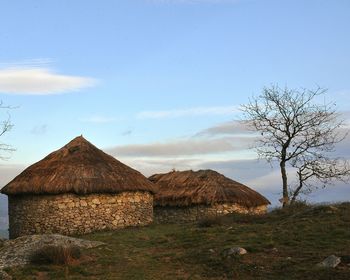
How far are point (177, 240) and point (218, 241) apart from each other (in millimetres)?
2064

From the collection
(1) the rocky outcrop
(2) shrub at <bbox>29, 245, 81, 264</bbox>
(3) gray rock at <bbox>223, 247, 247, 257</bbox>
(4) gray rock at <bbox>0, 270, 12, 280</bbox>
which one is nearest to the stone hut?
(1) the rocky outcrop

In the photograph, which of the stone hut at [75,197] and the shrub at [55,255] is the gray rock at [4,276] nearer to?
the shrub at [55,255]

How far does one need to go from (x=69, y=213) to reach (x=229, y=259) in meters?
12.1

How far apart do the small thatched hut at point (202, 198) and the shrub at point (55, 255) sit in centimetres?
1495

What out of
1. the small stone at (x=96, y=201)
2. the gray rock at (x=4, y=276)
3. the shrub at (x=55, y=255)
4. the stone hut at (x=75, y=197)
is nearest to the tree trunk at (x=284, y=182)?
the stone hut at (x=75, y=197)

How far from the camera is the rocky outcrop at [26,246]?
14.3m

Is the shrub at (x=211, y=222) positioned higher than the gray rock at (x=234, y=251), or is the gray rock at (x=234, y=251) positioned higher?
the shrub at (x=211, y=222)

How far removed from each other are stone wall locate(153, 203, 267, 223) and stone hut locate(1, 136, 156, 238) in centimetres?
387

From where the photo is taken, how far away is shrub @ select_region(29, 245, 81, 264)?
1381 cm

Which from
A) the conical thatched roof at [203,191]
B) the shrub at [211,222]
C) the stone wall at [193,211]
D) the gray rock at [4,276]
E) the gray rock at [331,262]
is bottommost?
the gray rock at [4,276]

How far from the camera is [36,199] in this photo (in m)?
23.6

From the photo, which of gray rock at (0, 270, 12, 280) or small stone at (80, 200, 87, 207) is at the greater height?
small stone at (80, 200, 87, 207)

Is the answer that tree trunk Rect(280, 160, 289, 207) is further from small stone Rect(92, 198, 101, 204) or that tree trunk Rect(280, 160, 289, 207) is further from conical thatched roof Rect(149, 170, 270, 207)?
small stone Rect(92, 198, 101, 204)

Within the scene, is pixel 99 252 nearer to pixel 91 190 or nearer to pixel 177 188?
pixel 91 190
